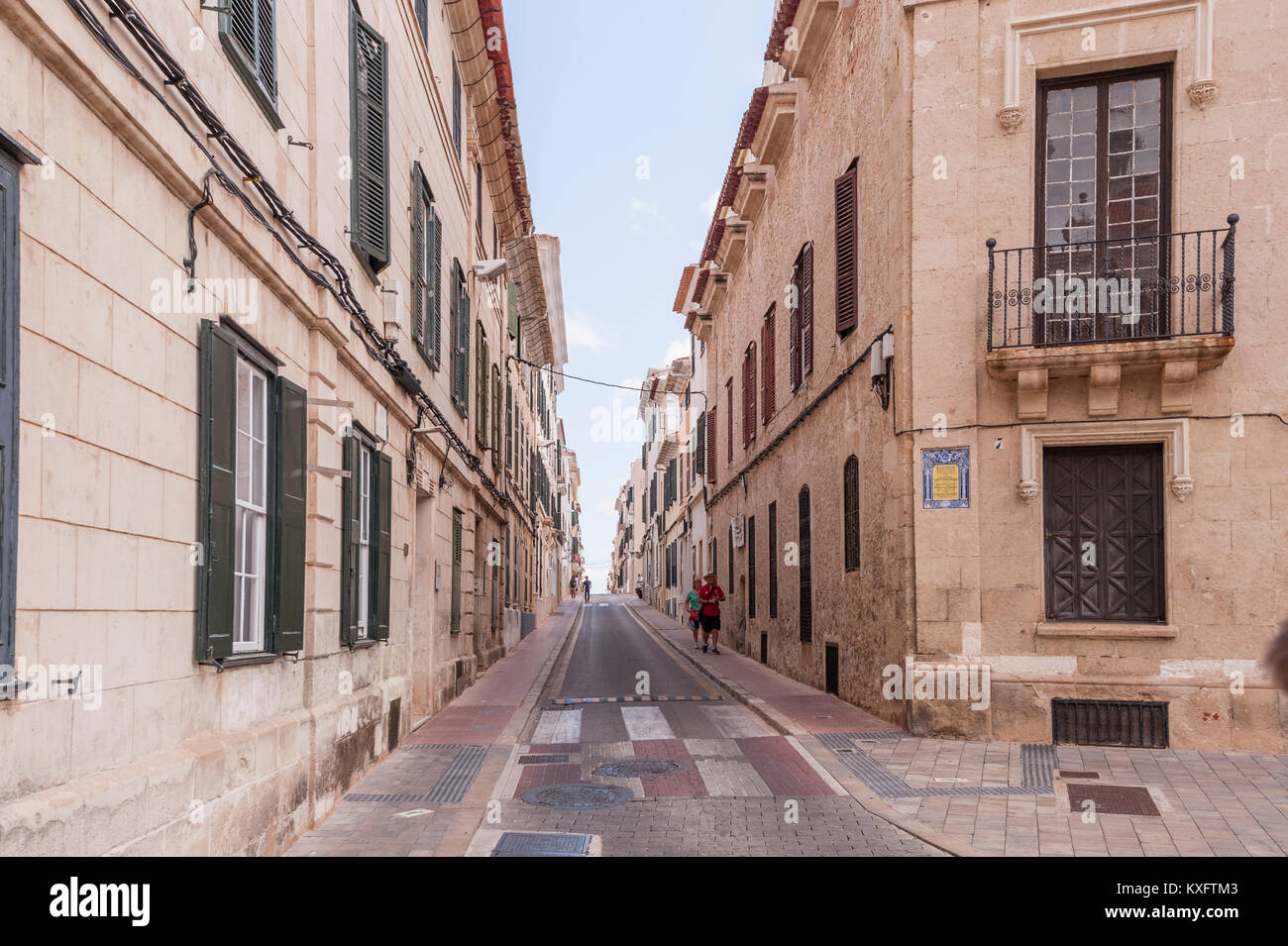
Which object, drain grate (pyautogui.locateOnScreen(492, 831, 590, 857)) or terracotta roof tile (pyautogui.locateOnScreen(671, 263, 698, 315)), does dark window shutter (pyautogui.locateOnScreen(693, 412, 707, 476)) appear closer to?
terracotta roof tile (pyautogui.locateOnScreen(671, 263, 698, 315))

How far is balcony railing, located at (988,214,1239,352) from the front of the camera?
397 inches

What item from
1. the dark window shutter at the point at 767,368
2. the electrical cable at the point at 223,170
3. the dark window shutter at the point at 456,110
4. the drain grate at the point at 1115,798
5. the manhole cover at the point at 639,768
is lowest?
the manhole cover at the point at 639,768

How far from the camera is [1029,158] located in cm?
1073

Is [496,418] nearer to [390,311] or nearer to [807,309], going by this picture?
[807,309]

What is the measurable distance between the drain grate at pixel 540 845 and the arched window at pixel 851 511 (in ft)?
23.4

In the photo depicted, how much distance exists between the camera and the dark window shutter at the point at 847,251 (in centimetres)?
1318

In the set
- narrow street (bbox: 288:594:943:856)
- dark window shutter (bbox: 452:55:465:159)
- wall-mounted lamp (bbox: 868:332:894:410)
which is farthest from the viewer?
dark window shutter (bbox: 452:55:465:159)

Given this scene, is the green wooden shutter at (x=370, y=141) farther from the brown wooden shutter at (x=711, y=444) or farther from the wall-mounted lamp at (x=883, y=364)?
the brown wooden shutter at (x=711, y=444)

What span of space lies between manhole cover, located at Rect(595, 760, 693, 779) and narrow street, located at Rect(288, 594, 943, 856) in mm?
18

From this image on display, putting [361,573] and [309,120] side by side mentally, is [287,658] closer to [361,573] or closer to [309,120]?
[361,573]

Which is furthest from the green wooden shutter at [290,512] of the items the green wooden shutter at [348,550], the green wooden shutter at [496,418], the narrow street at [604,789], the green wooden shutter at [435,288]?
the green wooden shutter at [496,418]

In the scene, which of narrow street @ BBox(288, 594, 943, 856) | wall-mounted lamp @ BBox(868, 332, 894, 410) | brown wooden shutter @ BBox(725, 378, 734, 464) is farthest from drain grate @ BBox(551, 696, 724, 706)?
brown wooden shutter @ BBox(725, 378, 734, 464)

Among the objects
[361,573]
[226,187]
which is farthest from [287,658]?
[226,187]

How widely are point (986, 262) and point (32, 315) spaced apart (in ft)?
29.8
